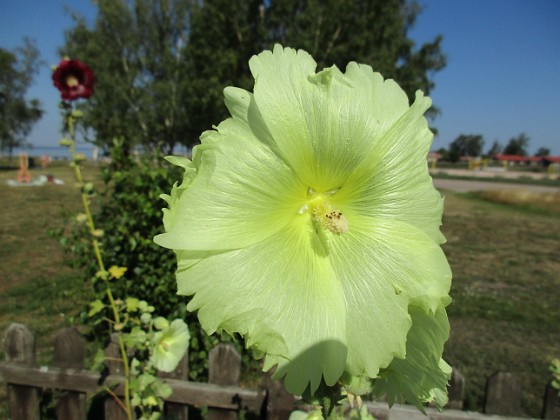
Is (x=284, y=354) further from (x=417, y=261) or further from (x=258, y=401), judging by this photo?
(x=258, y=401)

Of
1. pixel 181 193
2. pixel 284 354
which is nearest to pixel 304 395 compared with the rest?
pixel 284 354

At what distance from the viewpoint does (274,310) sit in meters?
0.67

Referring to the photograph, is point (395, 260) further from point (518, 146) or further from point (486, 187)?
point (518, 146)

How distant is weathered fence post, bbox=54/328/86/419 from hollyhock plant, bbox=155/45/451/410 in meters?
2.40

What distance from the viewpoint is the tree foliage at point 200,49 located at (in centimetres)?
1902

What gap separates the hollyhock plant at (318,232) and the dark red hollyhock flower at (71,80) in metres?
1.47

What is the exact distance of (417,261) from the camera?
0.70m

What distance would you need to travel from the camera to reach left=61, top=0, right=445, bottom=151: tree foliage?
1902 centimetres

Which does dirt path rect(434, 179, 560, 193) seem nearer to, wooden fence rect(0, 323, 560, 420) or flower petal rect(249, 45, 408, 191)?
wooden fence rect(0, 323, 560, 420)

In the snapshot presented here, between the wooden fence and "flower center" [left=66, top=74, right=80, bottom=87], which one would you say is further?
the wooden fence

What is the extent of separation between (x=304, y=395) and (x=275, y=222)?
0.31 m

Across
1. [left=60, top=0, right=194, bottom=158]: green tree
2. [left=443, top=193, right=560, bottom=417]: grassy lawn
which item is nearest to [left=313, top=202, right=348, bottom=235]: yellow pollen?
[left=443, top=193, right=560, bottom=417]: grassy lawn

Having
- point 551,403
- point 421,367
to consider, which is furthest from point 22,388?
point 551,403

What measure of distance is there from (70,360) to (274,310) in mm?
2537
